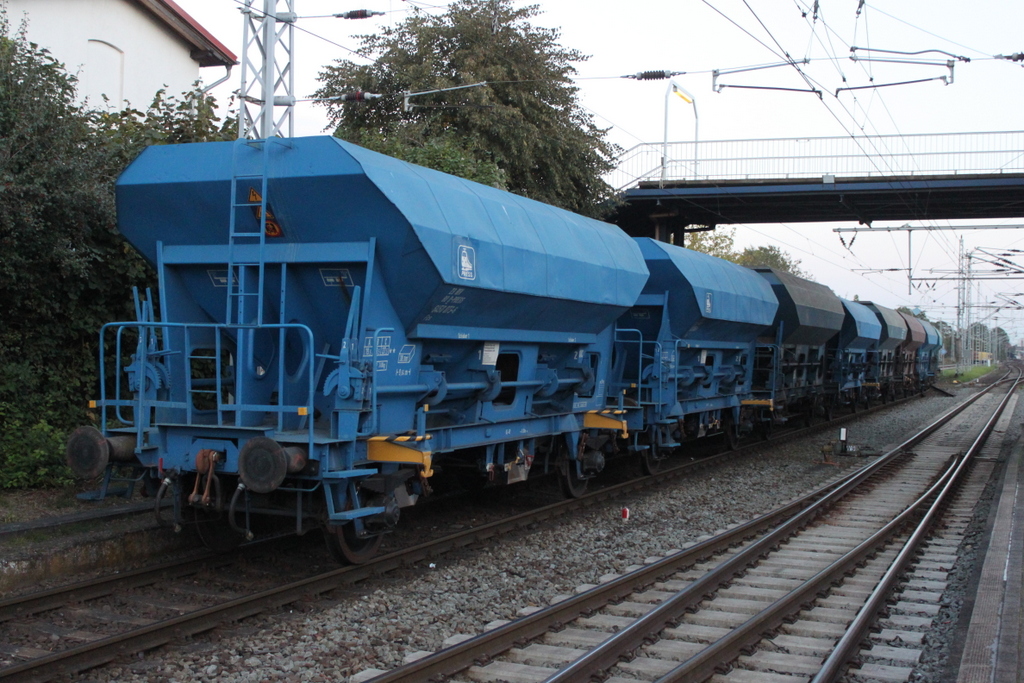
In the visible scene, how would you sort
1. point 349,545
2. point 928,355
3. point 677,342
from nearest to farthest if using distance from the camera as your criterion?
point 349,545 < point 677,342 < point 928,355

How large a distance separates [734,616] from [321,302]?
4345mm

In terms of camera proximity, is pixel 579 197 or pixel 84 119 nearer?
pixel 84 119

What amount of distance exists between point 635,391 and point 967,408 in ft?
82.6

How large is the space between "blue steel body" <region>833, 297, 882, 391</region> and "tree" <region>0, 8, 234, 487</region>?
19.1 metres

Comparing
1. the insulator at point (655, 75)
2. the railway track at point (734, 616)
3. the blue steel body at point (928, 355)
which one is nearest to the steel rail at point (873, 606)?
the railway track at point (734, 616)

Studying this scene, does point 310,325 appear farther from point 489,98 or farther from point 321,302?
point 489,98

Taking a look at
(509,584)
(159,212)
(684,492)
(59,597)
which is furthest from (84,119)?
(684,492)

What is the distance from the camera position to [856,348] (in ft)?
84.6

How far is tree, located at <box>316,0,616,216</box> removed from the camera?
21.0 m

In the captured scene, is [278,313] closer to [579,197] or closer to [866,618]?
[866,618]

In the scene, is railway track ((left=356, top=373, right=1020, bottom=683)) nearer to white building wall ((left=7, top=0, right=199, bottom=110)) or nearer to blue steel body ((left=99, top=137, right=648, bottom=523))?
blue steel body ((left=99, top=137, right=648, bottom=523))

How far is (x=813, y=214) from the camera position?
28844 millimetres

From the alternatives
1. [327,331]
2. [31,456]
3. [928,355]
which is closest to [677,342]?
[327,331]

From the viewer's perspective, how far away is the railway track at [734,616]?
5590mm
